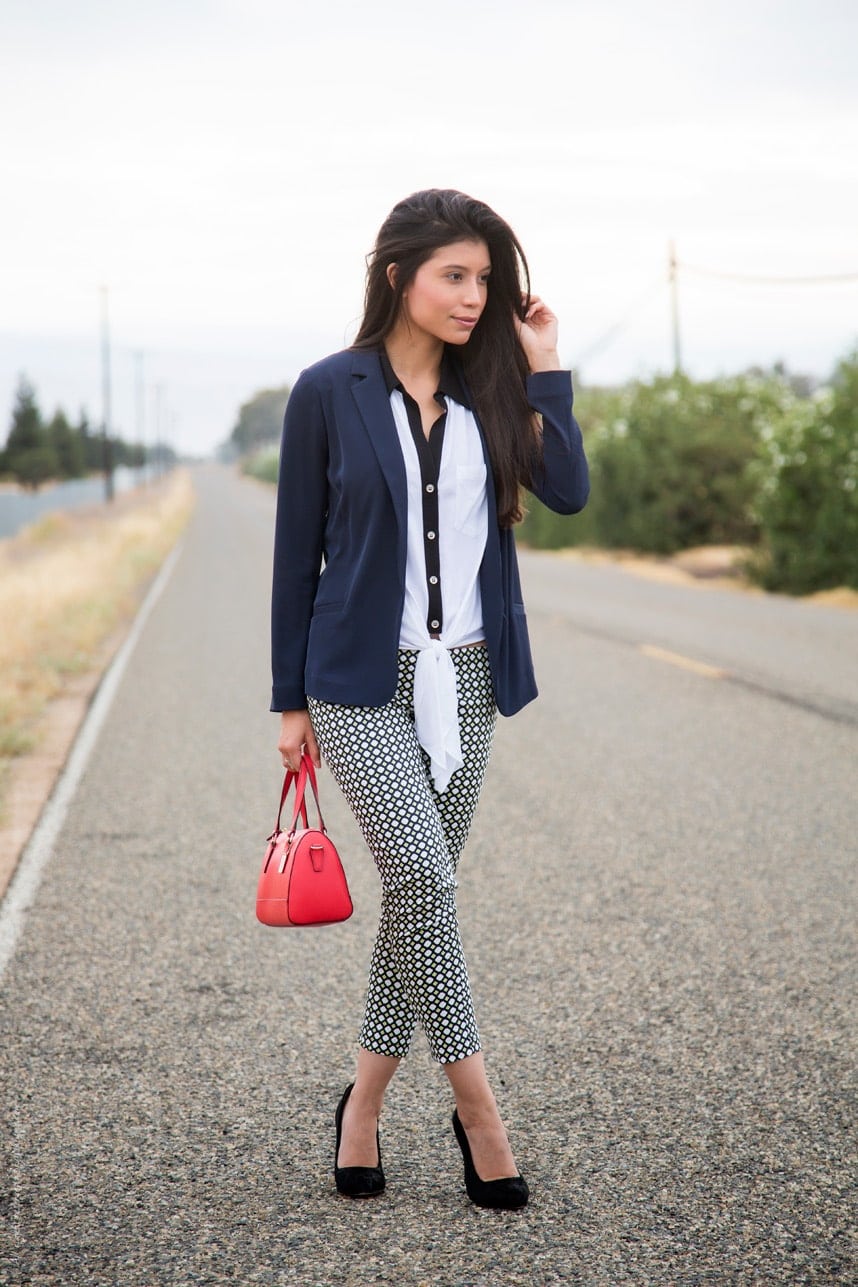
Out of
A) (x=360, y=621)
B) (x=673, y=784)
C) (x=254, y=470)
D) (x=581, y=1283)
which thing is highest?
(x=254, y=470)

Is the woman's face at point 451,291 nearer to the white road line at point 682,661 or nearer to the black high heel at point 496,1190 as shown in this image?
the black high heel at point 496,1190

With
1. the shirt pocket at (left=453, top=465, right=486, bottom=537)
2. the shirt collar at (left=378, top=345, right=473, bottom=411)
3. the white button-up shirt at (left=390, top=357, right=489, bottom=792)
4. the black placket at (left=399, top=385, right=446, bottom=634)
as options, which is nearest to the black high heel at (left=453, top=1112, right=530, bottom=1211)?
the white button-up shirt at (left=390, top=357, right=489, bottom=792)

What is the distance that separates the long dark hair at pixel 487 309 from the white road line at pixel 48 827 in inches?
102

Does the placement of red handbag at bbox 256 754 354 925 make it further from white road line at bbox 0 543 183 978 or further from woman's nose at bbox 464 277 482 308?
white road line at bbox 0 543 183 978

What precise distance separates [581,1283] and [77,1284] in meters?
0.93

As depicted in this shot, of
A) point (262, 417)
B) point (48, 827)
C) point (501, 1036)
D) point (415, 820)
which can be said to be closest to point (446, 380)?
point (415, 820)

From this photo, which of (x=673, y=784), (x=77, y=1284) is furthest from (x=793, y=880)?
(x=77, y=1284)

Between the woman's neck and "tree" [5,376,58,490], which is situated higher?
"tree" [5,376,58,490]

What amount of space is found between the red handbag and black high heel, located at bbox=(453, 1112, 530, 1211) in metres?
0.52

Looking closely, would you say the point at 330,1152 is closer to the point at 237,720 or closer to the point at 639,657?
the point at 237,720

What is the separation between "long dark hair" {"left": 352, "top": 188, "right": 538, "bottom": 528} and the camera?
2.84 metres

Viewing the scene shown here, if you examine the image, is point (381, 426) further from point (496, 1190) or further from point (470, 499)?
point (496, 1190)

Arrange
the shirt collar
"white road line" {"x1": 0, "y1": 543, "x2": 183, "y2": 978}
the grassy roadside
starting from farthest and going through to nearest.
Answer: the grassy roadside, "white road line" {"x1": 0, "y1": 543, "x2": 183, "y2": 978}, the shirt collar

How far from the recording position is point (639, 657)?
478 inches
